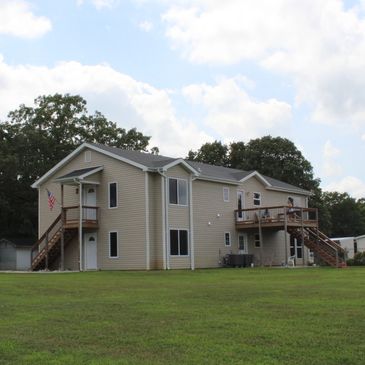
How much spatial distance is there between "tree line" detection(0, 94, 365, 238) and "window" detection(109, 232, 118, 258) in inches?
560

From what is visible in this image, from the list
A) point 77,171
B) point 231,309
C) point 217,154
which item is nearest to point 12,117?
point 77,171

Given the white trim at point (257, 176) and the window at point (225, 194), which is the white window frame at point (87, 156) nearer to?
the window at point (225, 194)

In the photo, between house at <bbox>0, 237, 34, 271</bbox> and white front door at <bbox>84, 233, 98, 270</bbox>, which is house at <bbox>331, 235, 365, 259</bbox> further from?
white front door at <bbox>84, 233, 98, 270</bbox>

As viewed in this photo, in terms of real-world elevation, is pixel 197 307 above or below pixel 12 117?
below

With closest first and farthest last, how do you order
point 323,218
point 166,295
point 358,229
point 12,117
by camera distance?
1. point 166,295
2. point 12,117
3. point 323,218
4. point 358,229

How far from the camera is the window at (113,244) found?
1257 inches

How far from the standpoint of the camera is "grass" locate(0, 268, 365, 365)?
661 cm

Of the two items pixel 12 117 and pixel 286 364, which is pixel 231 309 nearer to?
pixel 286 364

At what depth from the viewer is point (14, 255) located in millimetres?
41188

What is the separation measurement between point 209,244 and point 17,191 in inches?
720

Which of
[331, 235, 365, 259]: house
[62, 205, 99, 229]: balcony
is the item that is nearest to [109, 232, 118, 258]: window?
[62, 205, 99, 229]: balcony

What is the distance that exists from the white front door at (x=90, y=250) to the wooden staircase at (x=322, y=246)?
38.9 feet

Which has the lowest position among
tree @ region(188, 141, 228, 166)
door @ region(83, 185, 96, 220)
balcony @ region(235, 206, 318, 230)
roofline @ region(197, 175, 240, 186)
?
balcony @ region(235, 206, 318, 230)

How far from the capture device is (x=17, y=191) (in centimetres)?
4541
